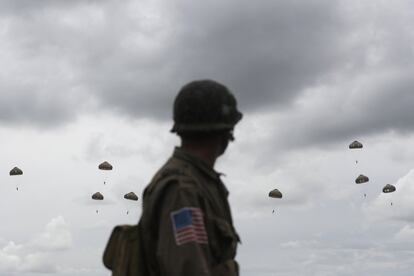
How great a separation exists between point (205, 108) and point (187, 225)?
1268 mm

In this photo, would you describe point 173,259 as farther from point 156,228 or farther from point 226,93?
point 226,93

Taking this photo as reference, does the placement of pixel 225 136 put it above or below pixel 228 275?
above

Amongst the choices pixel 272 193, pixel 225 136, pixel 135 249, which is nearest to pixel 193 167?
pixel 225 136

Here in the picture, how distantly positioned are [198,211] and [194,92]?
49.0 inches

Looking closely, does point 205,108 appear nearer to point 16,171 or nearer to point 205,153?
point 205,153

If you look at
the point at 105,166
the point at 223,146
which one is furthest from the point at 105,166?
the point at 223,146

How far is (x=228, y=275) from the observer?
7.43 meters

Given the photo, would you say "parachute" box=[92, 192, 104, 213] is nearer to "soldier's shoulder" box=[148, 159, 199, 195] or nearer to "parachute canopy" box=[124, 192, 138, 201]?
"parachute canopy" box=[124, 192, 138, 201]

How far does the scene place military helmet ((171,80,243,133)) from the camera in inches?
292

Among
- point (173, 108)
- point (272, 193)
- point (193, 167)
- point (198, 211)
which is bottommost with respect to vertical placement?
point (198, 211)

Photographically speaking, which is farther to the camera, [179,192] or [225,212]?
[225,212]

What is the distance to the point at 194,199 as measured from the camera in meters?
6.88

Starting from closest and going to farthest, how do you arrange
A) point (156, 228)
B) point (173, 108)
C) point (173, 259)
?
point (173, 259) → point (156, 228) → point (173, 108)

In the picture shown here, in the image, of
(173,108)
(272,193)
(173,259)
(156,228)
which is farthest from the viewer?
(272,193)
